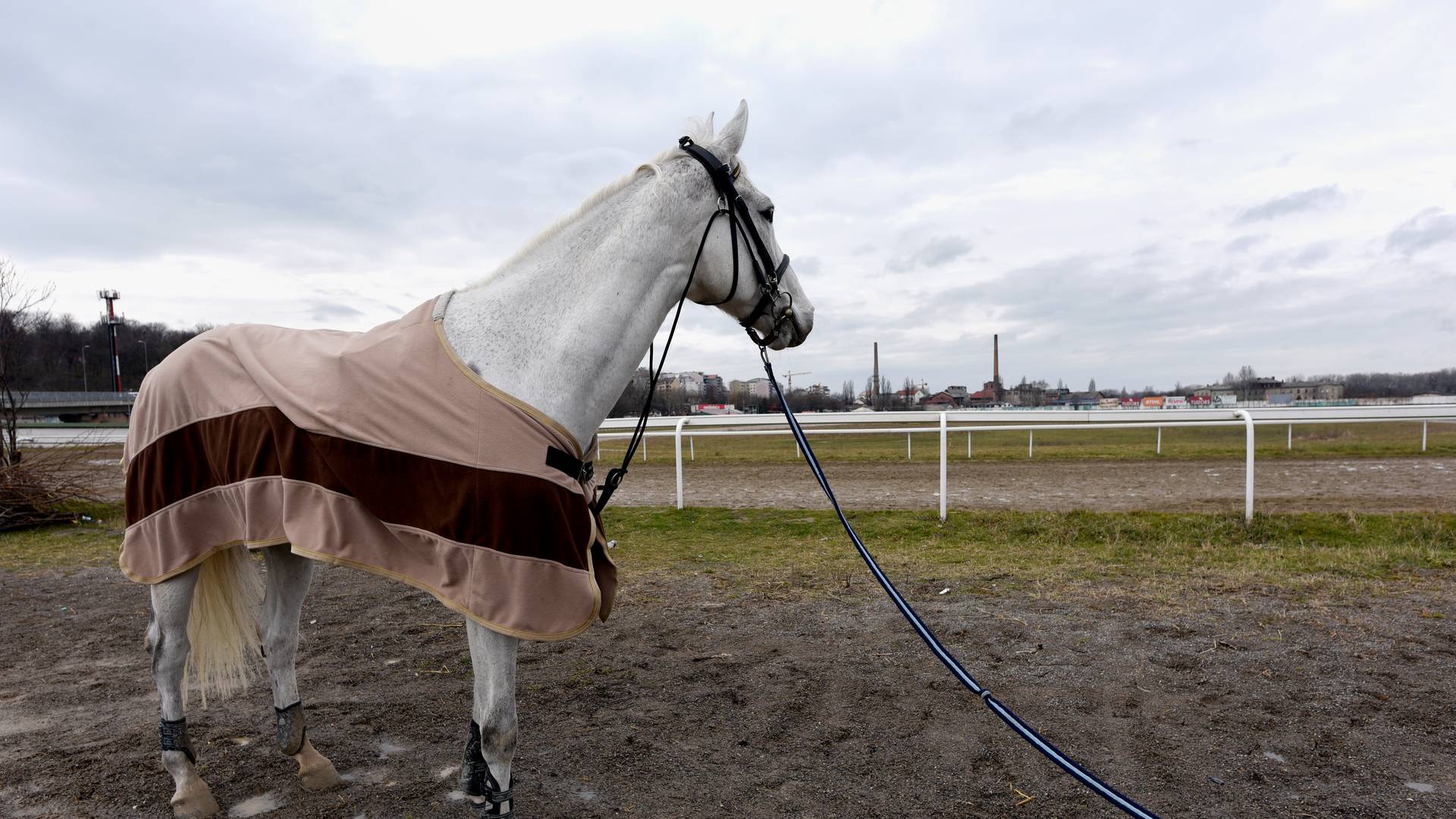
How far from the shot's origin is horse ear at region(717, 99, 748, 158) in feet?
7.60

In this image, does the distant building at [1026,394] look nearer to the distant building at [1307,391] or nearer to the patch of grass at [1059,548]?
the distant building at [1307,391]

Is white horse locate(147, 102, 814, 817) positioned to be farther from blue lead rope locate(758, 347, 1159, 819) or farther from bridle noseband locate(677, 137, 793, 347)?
blue lead rope locate(758, 347, 1159, 819)

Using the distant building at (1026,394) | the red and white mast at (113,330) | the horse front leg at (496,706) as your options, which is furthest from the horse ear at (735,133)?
the red and white mast at (113,330)

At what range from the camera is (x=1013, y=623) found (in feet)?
13.7

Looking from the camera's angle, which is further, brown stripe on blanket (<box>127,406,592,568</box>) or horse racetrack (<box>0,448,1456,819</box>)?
horse racetrack (<box>0,448,1456,819</box>)

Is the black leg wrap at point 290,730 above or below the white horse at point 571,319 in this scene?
below

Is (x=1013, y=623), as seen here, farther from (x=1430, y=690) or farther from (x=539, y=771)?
(x=539, y=771)

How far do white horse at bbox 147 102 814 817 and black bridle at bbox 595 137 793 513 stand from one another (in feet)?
0.06

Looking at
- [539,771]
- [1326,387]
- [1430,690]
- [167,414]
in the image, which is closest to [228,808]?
[539,771]

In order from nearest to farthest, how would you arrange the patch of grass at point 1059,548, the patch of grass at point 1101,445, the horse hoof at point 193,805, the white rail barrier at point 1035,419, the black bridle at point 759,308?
1. the black bridle at point 759,308
2. the horse hoof at point 193,805
3. the patch of grass at point 1059,548
4. the white rail barrier at point 1035,419
5. the patch of grass at point 1101,445

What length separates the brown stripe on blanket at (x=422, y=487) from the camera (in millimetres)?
1870

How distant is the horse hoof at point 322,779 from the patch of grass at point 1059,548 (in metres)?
3.23

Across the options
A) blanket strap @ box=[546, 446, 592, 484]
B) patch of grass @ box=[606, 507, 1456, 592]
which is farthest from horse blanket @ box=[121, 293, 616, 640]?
patch of grass @ box=[606, 507, 1456, 592]

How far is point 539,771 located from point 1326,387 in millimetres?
53371
